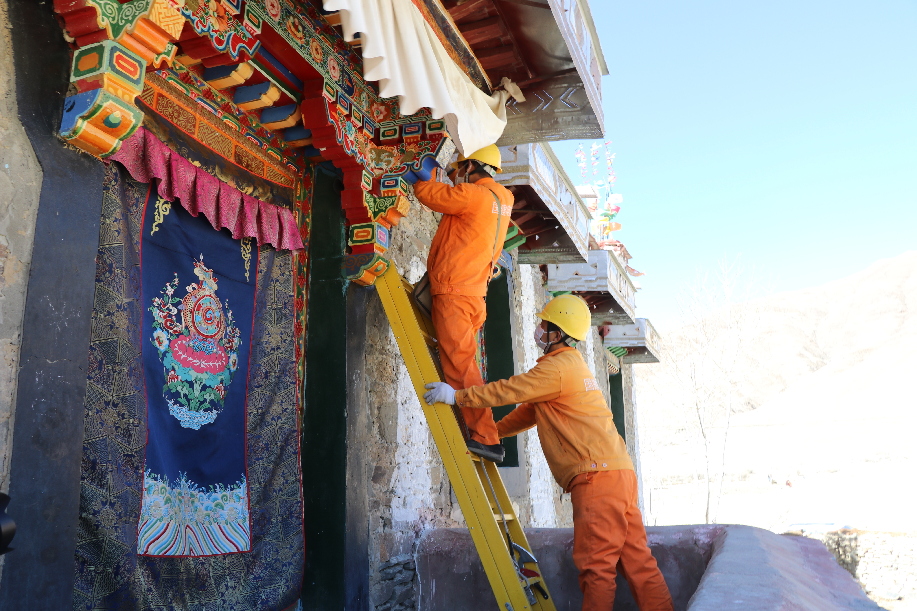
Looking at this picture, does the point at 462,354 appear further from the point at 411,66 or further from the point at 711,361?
the point at 711,361

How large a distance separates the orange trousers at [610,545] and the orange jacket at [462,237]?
1.20m

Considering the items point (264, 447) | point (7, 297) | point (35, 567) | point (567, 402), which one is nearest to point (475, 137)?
point (567, 402)

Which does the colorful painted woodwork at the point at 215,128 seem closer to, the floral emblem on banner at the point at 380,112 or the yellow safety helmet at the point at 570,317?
the floral emblem on banner at the point at 380,112

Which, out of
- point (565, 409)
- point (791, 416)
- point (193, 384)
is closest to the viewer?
point (193, 384)

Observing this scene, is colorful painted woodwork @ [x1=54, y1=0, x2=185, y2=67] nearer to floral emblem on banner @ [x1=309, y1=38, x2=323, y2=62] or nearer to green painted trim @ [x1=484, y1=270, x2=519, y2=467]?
floral emblem on banner @ [x1=309, y1=38, x2=323, y2=62]

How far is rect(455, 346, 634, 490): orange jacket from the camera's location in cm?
325

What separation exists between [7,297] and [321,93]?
198 centimetres

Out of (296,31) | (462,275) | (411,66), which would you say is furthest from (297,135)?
(462,275)

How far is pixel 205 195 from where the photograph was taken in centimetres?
324

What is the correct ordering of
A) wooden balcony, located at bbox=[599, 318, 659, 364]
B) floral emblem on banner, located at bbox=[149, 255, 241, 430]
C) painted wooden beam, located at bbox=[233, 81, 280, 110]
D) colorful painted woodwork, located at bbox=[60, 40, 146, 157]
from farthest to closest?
1. wooden balcony, located at bbox=[599, 318, 659, 364]
2. painted wooden beam, located at bbox=[233, 81, 280, 110]
3. floral emblem on banner, located at bbox=[149, 255, 241, 430]
4. colorful painted woodwork, located at bbox=[60, 40, 146, 157]

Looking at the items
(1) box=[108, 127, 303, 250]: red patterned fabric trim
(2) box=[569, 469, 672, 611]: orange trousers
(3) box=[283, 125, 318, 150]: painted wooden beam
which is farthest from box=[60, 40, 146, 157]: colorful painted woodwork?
(2) box=[569, 469, 672, 611]: orange trousers

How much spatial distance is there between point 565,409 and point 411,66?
1.85m

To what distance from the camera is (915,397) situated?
43.8m

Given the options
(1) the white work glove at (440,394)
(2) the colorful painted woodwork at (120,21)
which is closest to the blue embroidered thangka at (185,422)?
(2) the colorful painted woodwork at (120,21)
